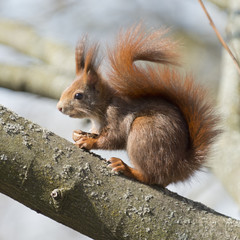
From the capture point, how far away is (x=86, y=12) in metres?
5.39

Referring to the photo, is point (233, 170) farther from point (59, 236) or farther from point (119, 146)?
point (59, 236)

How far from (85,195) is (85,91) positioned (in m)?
0.73

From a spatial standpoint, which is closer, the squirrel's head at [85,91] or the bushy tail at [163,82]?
the bushy tail at [163,82]

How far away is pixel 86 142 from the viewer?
1.78 metres

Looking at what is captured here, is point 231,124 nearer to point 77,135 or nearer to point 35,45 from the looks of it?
point 77,135

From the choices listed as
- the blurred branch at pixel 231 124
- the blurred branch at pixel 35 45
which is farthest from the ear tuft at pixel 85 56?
the blurred branch at pixel 35 45

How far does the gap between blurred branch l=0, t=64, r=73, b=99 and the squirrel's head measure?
0.83m

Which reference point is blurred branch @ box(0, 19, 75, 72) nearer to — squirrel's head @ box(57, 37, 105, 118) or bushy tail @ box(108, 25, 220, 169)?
squirrel's head @ box(57, 37, 105, 118)

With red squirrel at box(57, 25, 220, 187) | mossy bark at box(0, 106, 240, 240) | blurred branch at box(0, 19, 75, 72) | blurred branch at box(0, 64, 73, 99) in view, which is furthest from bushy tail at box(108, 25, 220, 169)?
blurred branch at box(0, 19, 75, 72)

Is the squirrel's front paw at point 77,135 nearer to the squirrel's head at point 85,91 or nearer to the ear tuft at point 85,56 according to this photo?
the squirrel's head at point 85,91

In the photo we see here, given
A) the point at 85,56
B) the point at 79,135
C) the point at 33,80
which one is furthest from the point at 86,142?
the point at 33,80

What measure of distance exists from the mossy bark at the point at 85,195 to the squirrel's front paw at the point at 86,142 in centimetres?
18

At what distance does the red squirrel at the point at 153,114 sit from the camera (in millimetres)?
1767

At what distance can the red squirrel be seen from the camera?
177 centimetres
